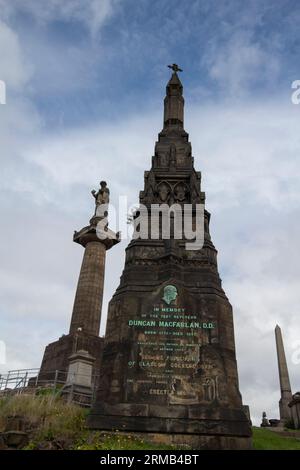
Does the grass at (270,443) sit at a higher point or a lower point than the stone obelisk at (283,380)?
lower

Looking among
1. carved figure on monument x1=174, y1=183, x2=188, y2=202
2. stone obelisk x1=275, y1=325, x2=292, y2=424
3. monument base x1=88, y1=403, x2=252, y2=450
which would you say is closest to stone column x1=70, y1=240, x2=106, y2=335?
stone obelisk x1=275, y1=325, x2=292, y2=424

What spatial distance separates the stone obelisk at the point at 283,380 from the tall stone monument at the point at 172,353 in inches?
780

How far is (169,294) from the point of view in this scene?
12.2 metres

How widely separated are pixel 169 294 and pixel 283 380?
22.2 metres

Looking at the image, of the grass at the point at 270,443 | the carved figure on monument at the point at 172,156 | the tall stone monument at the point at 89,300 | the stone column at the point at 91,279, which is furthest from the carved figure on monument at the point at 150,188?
the stone column at the point at 91,279

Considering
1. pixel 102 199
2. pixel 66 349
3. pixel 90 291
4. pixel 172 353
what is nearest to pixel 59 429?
pixel 172 353

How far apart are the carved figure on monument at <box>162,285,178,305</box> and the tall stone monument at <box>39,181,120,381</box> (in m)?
13.5

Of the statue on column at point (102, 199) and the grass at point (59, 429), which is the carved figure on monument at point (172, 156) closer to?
the grass at point (59, 429)

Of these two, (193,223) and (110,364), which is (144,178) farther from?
(110,364)

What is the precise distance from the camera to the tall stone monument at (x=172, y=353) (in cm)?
992

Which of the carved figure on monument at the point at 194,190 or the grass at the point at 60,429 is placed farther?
the carved figure on monument at the point at 194,190

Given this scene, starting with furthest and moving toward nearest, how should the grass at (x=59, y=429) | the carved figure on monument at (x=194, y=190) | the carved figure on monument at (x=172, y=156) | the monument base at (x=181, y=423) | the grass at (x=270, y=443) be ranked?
the carved figure on monument at (x=172, y=156)
the carved figure on monument at (x=194, y=190)
the grass at (x=270, y=443)
the monument base at (x=181, y=423)
the grass at (x=59, y=429)

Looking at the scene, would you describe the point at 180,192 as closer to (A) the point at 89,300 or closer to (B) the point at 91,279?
(A) the point at 89,300
